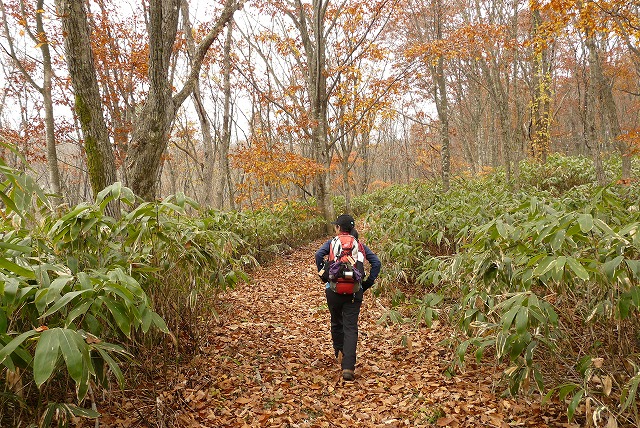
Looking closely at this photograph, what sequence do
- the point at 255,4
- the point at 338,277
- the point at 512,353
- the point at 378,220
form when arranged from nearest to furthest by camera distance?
the point at 512,353 < the point at 338,277 < the point at 378,220 < the point at 255,4

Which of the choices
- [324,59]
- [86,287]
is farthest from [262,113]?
[86,287]

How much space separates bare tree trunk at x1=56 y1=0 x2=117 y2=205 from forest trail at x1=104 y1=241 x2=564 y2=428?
209cm

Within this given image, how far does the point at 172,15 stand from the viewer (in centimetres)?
482

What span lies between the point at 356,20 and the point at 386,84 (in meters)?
2.28

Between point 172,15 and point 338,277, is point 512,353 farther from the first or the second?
point 172,15

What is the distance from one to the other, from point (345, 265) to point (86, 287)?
2.65 m

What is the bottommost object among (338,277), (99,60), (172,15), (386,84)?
(338,277)

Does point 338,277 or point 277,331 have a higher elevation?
point 338,277

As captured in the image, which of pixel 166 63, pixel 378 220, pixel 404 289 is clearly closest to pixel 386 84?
pixel 378 220

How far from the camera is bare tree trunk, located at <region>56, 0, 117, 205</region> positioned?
3.99 metres

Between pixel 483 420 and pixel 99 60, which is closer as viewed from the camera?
pixel 483 420

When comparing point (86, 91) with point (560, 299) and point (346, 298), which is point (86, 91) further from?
point (560, 299)

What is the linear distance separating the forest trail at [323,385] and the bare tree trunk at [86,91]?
209 cm

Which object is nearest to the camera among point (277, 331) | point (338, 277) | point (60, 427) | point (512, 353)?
point (60, 427)
